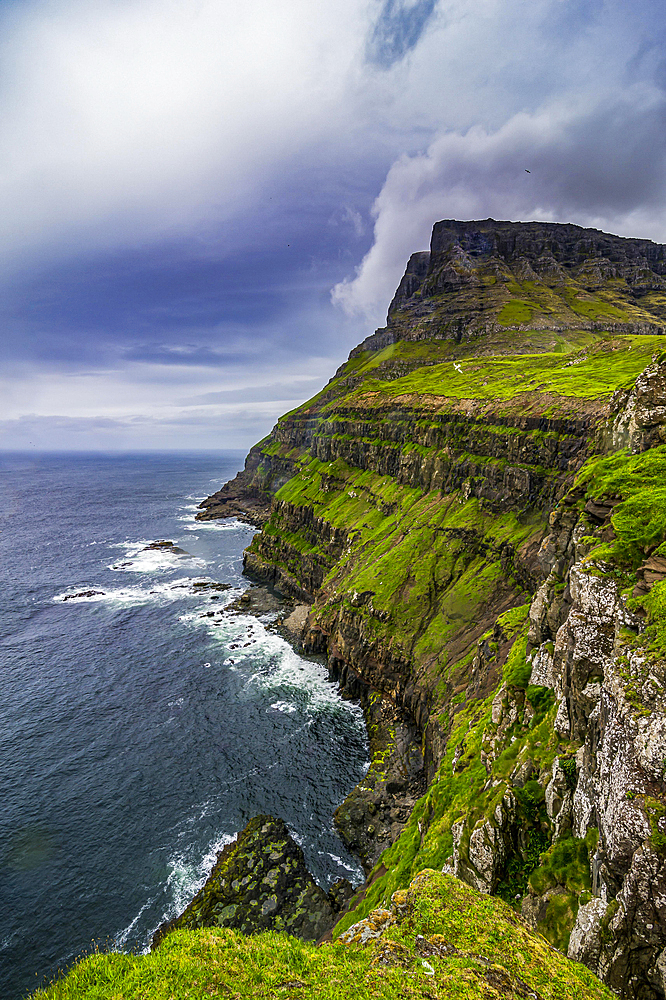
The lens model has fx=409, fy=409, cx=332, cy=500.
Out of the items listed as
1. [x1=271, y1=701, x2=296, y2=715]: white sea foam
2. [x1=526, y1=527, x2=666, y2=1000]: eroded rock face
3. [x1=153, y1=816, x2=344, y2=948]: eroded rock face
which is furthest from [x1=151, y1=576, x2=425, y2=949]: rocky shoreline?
[x1=526, y1=527, x2=666, y2=1000]: eroded rock face

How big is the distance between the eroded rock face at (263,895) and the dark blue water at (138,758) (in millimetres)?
1901

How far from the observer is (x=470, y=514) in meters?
69.4

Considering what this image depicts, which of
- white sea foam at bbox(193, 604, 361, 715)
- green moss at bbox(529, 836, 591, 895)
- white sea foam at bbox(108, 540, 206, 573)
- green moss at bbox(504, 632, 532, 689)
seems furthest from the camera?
white sea foam at bbox(108, 540, 206, 573)

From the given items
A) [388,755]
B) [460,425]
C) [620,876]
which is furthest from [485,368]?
[620,876]

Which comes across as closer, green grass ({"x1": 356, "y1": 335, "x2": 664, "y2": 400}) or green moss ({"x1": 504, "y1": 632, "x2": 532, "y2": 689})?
green moss ({"x1": 504, "y1": 632, "x2": 532, "y2": 689})

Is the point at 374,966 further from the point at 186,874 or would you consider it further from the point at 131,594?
the point at 131,594

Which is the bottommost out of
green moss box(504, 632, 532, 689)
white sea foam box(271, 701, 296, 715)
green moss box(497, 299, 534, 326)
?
white sea foam box(271, 701, 296, 715)

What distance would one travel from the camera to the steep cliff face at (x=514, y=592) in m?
15.0

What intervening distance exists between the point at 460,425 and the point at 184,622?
70810 mm

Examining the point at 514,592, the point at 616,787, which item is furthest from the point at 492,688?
the point at 616,787

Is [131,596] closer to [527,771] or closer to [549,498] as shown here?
[549,498]

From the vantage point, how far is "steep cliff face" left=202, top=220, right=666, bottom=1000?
15047 mm

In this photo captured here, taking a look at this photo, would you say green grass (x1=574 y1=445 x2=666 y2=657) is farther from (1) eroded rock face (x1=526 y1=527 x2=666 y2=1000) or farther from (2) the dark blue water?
(2) the dark blue water

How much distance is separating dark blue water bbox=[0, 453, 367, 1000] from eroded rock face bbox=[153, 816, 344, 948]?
190 cm
